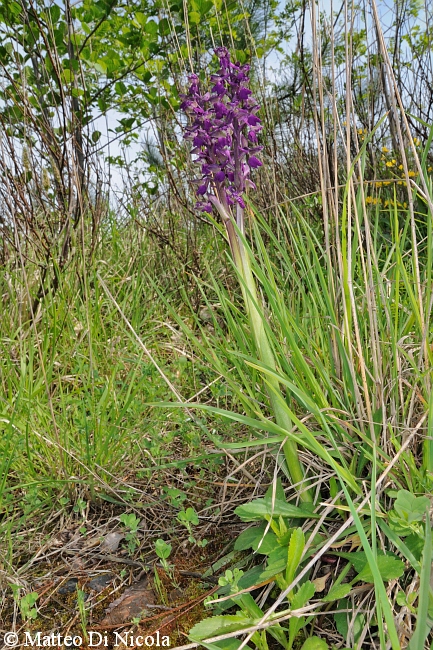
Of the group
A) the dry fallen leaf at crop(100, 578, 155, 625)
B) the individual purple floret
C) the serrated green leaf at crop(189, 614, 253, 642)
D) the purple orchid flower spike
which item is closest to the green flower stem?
the purple orchid flower spike

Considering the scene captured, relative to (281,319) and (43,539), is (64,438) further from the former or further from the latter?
(281,319)

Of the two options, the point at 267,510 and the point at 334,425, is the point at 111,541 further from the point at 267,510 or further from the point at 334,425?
the point at 334,425

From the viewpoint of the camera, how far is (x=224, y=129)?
1228 millimetres

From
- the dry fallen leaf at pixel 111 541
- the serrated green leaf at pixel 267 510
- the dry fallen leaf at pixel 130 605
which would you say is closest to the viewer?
the serrated green leaf at pixel 267 510

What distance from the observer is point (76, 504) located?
59.4 inches

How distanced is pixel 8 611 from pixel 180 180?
2.39m

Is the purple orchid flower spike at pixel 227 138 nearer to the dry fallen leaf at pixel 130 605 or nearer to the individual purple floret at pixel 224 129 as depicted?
the individual purple floret at pixel 224 129

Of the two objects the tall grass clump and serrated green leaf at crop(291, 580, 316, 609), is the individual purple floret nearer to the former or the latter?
the tall grass clump

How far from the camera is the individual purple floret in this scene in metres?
1.23

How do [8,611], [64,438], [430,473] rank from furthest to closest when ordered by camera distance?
[64,438], [8,611], [430,473]

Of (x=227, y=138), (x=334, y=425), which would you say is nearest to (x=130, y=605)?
(x=334, y=425)

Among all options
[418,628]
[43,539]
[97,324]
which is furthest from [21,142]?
[418,628]

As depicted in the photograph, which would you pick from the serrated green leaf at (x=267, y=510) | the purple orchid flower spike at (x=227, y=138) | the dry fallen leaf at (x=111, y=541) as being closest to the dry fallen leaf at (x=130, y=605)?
the dry fallen leaf at (x=111, y=541)

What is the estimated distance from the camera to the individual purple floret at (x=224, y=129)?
1230mm
